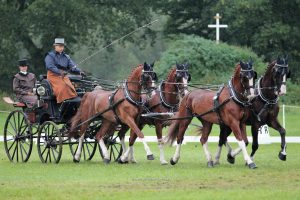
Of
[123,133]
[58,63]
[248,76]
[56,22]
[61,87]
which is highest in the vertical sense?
[56,22]

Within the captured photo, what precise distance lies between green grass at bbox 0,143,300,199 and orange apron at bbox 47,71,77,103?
4.43 feet

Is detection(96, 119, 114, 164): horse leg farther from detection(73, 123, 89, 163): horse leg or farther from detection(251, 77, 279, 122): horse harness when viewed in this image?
detection(251, 77, 279, 122): horse harness

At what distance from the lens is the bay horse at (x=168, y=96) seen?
64.4ft

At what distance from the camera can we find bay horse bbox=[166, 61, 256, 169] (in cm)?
1792

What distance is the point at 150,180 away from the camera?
15812 millimetres

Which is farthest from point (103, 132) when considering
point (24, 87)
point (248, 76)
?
point (248, 76)

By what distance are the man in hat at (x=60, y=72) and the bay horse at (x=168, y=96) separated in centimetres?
160

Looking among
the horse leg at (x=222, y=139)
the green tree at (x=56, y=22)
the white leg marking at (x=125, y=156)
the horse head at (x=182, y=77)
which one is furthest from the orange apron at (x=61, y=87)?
the green tree at (x=56, y=22)

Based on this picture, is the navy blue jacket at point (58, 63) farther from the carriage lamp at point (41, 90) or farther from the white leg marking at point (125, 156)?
the white leg marking at point (125, 156)

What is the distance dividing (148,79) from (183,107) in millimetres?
913

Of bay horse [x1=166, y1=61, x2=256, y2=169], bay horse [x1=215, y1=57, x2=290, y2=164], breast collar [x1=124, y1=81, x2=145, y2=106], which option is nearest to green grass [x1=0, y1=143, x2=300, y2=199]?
bay horse [x1=166, y1=61, x2=256, y2=169]

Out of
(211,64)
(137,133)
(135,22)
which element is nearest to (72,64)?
(137,133)

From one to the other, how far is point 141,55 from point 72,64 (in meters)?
66.6

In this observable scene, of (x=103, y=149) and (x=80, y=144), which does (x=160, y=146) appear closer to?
(x=103, y=149)
